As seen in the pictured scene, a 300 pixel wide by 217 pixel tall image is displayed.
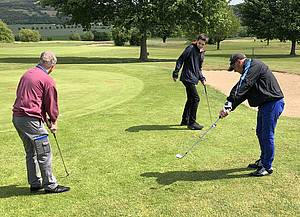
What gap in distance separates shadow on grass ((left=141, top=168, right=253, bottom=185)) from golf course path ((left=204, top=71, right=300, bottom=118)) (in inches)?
246

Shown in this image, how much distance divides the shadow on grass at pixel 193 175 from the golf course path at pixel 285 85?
6.24m

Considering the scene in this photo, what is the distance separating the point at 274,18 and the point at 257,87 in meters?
45.0

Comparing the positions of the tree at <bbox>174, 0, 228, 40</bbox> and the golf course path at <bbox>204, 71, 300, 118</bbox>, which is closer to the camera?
the golf course path at <bbox>204, 71, 300, 118</bbox>

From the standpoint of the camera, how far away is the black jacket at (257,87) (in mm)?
7141

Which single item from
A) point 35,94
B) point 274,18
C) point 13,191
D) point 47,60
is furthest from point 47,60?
point 274,18

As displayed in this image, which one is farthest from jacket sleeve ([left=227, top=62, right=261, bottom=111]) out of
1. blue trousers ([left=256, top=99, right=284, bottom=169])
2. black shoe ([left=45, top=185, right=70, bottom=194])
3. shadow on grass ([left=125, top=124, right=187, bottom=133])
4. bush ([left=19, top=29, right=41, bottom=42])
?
bush ([left=19, top=29, right=41, bottom=42])

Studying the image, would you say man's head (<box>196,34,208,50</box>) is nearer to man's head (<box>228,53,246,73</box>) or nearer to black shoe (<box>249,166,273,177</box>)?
man's head (<box>228,53,246,73</box>)

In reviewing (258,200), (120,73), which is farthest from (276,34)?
(258,200)

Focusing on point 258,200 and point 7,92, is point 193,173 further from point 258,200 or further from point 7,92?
point 7,92

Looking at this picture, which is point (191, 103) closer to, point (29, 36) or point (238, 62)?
point (238, 62)

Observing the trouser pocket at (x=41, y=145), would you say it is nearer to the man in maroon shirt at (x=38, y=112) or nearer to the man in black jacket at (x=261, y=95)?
the man in maroon shirt at (x=38, y=112)

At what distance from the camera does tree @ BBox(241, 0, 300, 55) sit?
49.0 metres

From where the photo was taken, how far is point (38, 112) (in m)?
6.47

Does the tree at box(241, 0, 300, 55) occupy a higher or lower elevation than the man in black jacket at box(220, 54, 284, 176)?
higher
